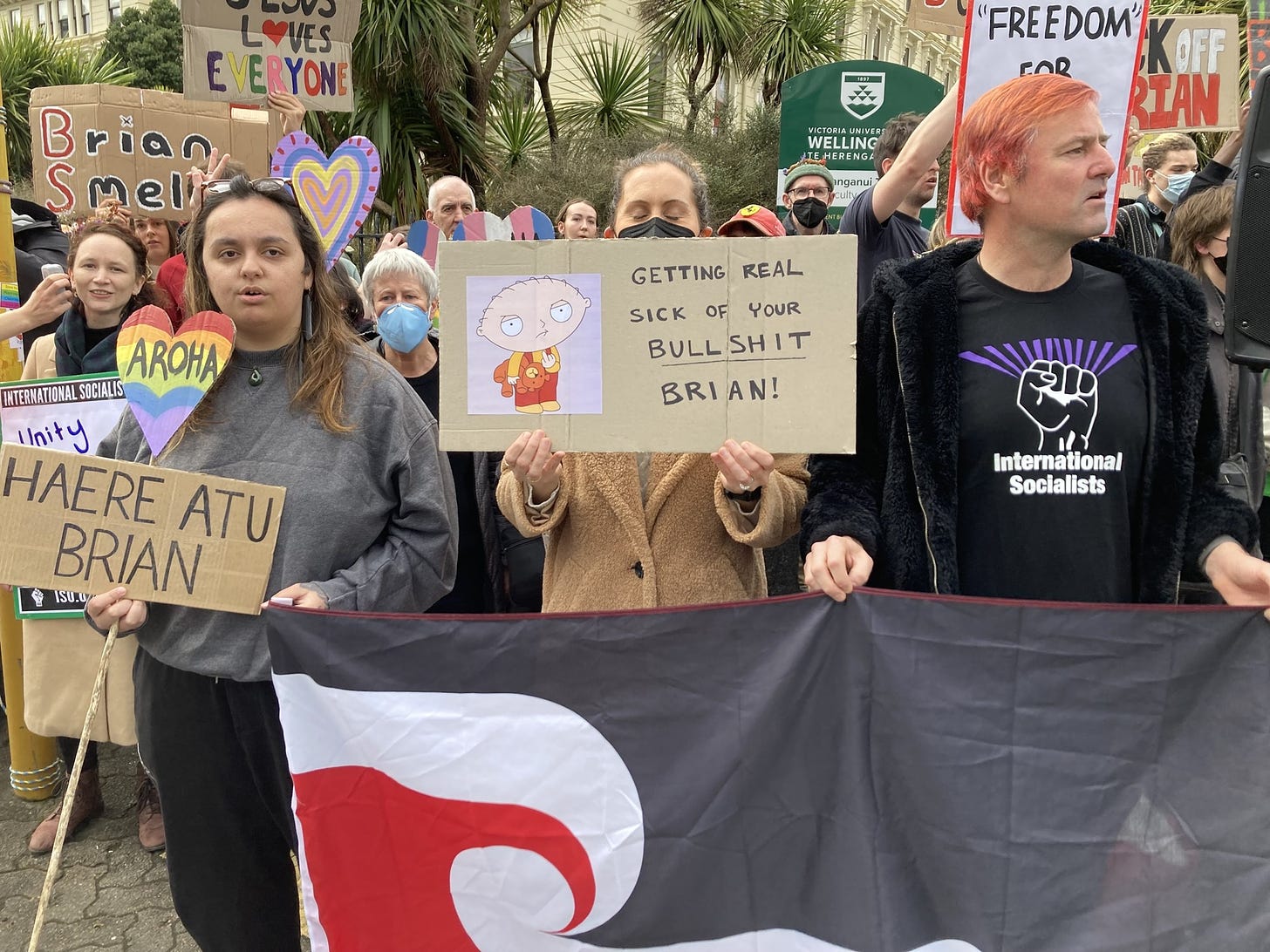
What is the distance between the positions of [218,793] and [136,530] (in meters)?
0.57

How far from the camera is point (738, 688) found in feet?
5.62

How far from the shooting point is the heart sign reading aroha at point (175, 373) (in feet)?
6.34

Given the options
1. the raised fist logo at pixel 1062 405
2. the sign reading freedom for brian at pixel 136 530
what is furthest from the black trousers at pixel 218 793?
the raised fist logo at pixel 1062 405

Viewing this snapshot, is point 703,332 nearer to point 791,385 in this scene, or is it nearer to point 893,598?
point 791,385

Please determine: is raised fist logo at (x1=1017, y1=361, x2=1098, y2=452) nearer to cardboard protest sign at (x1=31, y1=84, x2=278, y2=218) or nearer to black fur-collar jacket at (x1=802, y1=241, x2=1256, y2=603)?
black fur-collar jacket at (x1=802, y1=241, x2=1256, y2=603)

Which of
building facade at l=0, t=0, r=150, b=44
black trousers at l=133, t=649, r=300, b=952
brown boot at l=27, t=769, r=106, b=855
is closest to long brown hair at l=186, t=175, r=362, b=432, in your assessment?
black trousers at l=133, t=649, r=300, b=952

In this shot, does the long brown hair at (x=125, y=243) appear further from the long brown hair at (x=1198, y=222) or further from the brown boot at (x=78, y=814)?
the long brown hair at (x=1198, y=222)

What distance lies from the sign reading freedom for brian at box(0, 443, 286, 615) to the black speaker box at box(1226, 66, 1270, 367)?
1729 millimetres

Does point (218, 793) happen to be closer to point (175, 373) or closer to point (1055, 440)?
point (175, 373)

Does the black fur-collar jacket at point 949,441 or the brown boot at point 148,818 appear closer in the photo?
the black fur-collar jacket at point 949,441

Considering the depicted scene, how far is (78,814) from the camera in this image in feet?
11.3

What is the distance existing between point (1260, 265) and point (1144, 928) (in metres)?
1.09

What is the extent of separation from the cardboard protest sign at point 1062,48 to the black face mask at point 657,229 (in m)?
1.11

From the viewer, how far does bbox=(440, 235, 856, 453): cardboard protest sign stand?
1805 millimetres
